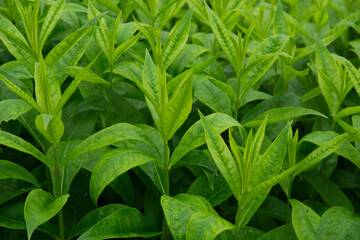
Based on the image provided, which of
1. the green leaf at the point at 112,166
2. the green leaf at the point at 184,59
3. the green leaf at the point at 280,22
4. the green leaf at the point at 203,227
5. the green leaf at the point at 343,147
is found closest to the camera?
the green leaf at the point at 203,227

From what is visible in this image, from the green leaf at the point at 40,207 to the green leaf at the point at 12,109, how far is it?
0.76 feet

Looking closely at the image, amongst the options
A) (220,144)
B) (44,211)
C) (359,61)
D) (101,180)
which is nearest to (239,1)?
(359,61)

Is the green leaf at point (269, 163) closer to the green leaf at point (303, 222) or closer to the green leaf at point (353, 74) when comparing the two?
the green leaf at point (303, 222)

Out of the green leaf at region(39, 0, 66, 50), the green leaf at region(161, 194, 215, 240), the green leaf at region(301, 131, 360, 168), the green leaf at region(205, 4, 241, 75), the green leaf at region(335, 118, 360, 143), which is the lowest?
the green leaf at region(161, 194, 215, 240)

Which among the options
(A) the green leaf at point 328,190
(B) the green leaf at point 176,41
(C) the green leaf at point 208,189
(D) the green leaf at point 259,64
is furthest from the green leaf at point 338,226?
(B) the green leaf at point 176,41

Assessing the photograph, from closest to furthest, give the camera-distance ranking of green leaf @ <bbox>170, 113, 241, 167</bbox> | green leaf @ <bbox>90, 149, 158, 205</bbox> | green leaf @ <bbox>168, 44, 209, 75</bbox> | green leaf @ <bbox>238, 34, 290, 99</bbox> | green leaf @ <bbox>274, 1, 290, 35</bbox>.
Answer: green leaf @ <bbox>90, 149, 158, 205</bbox>, green leaf @ <bbox>170, 113, 241, 167</bbox>, green leaf @ <bbox>238, 34, 290, 99</bbox>, green leaf @ <bbox>168, 44, 209, 75</bbox>, green leaf @ <bbox>274, 1, 290, 35</bbox>

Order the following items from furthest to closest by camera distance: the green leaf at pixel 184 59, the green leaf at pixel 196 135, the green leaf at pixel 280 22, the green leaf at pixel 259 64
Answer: the green leaf at pixel 280 22 → the green leaf at pixel 184 59 → the green leaf at pixel 259 64 → the green leaf at pixel 196 135

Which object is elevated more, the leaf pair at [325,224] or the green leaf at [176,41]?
the green leaf at [176,41]

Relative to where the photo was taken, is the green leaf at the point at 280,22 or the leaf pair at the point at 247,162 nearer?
the leaf pair at the point at 247,162

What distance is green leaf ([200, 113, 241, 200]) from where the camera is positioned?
1263 millimetres

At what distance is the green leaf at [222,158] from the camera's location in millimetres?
1263

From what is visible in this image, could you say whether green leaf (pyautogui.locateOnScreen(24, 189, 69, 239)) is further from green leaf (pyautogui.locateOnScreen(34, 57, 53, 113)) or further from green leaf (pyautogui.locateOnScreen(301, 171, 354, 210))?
green leaf (pyautogui.locateOnScreen(301, 171, 354, 210))

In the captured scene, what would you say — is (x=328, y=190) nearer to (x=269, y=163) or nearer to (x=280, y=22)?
(x=269, y=163)

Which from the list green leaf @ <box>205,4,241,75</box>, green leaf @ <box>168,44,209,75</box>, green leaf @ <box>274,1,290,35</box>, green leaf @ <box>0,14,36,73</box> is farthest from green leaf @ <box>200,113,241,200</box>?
green leaf @ <box>274,1,290,35</box>
